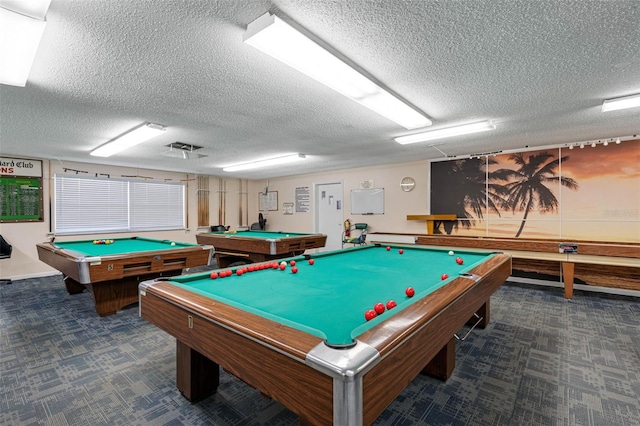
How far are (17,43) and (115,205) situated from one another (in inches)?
212

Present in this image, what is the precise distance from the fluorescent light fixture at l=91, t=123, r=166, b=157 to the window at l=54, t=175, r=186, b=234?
5.02 ft

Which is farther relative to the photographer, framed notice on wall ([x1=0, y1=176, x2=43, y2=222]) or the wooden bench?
framed notice on wall ([x1=0, y1=176, x2=43, y2=222])

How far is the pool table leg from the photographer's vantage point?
5.80 feet

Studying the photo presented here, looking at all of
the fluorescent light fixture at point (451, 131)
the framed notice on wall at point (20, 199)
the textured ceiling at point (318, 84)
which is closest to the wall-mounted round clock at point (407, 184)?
the textured ceiling at point (318, 84)

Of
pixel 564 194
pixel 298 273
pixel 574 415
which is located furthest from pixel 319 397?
pixel 564 194

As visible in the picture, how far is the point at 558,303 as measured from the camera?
3.65m

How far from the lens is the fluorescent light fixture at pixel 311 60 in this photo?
1.55m

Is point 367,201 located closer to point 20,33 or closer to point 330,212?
point 330,212

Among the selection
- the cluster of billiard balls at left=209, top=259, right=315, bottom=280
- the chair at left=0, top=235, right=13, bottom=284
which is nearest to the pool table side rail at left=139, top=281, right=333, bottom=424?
the cluster of billiard balls at left=209, top=259, right=315, bottom=280

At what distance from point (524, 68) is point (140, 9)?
2441mm

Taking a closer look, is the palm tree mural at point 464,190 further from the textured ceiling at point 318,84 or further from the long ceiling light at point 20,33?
the long ceiling light at point 20,33

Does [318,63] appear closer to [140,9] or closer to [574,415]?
[140,9]

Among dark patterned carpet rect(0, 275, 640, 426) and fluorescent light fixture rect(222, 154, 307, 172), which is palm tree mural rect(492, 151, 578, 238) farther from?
fluorescent light fixture rect(222, 154, 307, 172)

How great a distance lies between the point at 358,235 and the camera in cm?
677
